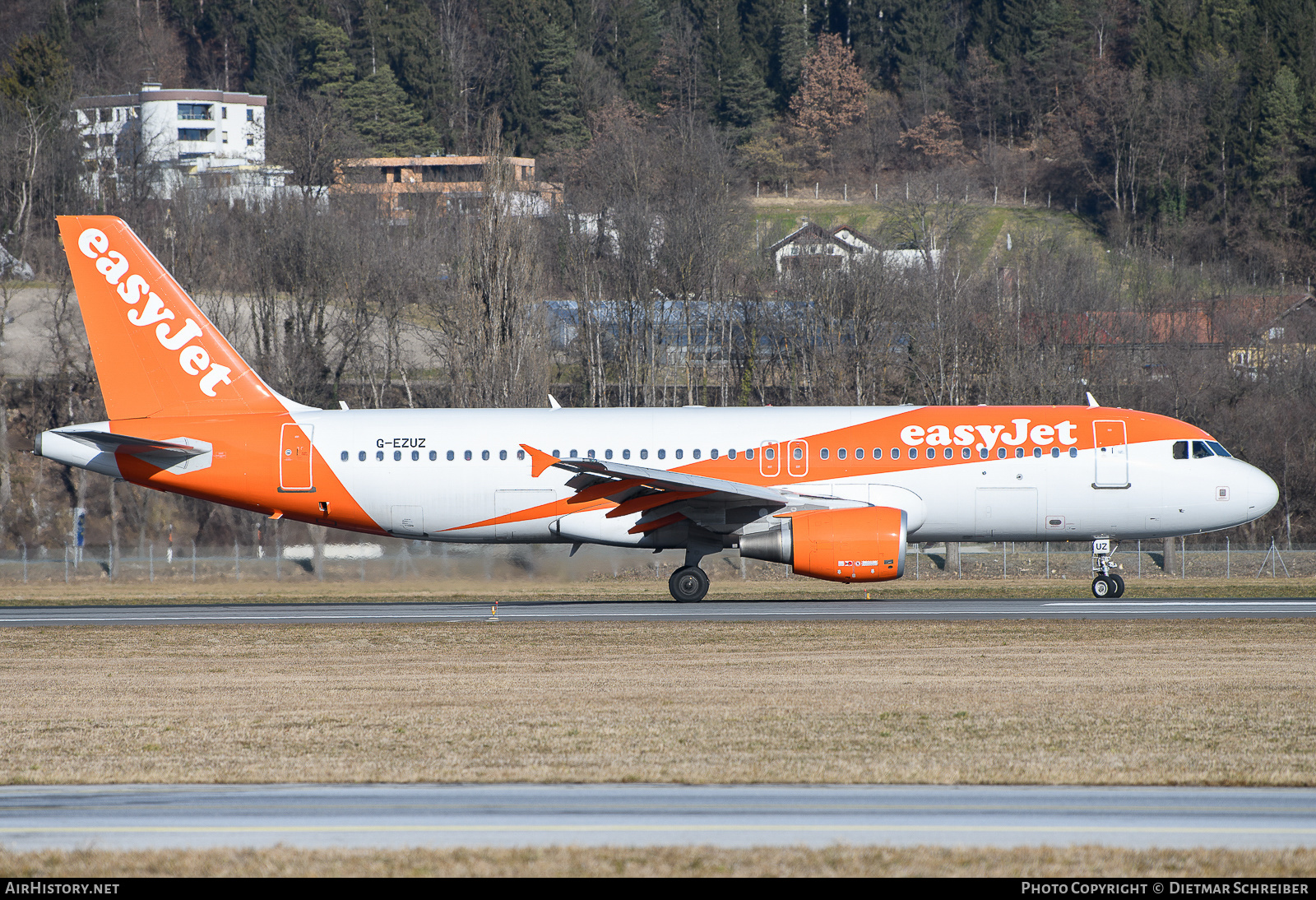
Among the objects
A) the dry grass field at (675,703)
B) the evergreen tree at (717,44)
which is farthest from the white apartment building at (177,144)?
the dry grass field at (675,703)

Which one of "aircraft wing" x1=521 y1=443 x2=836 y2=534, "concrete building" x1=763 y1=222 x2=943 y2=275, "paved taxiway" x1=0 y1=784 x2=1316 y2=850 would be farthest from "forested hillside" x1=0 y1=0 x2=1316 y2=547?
"paved taxiway" x1=0 y1=784 x2=1316 y2=850

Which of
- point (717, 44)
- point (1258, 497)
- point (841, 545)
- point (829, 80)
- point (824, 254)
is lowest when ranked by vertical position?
point (841, 545)

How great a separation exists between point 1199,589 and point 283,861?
28.6 meters

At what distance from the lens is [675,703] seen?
1547cm

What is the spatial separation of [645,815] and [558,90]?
364 feet

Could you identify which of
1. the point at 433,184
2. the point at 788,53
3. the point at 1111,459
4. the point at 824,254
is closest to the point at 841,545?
the point at 1111,459

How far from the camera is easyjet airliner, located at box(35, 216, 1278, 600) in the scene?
91.8 feet

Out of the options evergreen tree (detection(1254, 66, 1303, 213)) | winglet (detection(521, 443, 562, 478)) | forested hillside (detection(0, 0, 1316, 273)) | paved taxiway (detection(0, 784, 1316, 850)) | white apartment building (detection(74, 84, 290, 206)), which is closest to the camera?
paved taxiway (detection(0, 784, 1316, 850))

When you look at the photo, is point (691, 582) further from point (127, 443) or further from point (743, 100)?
point (743, 100)

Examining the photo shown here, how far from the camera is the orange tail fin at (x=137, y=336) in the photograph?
29.0 m

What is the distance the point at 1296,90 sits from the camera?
10338cm

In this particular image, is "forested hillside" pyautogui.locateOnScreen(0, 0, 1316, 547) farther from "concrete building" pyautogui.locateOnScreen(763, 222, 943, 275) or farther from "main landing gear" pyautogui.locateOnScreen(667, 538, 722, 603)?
"main landing gear" pyautogui.locateOnScreen(667, 538, 722, 603)

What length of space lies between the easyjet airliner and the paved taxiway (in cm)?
1624

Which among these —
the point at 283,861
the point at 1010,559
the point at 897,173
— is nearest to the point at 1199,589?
the point at 1010,559
